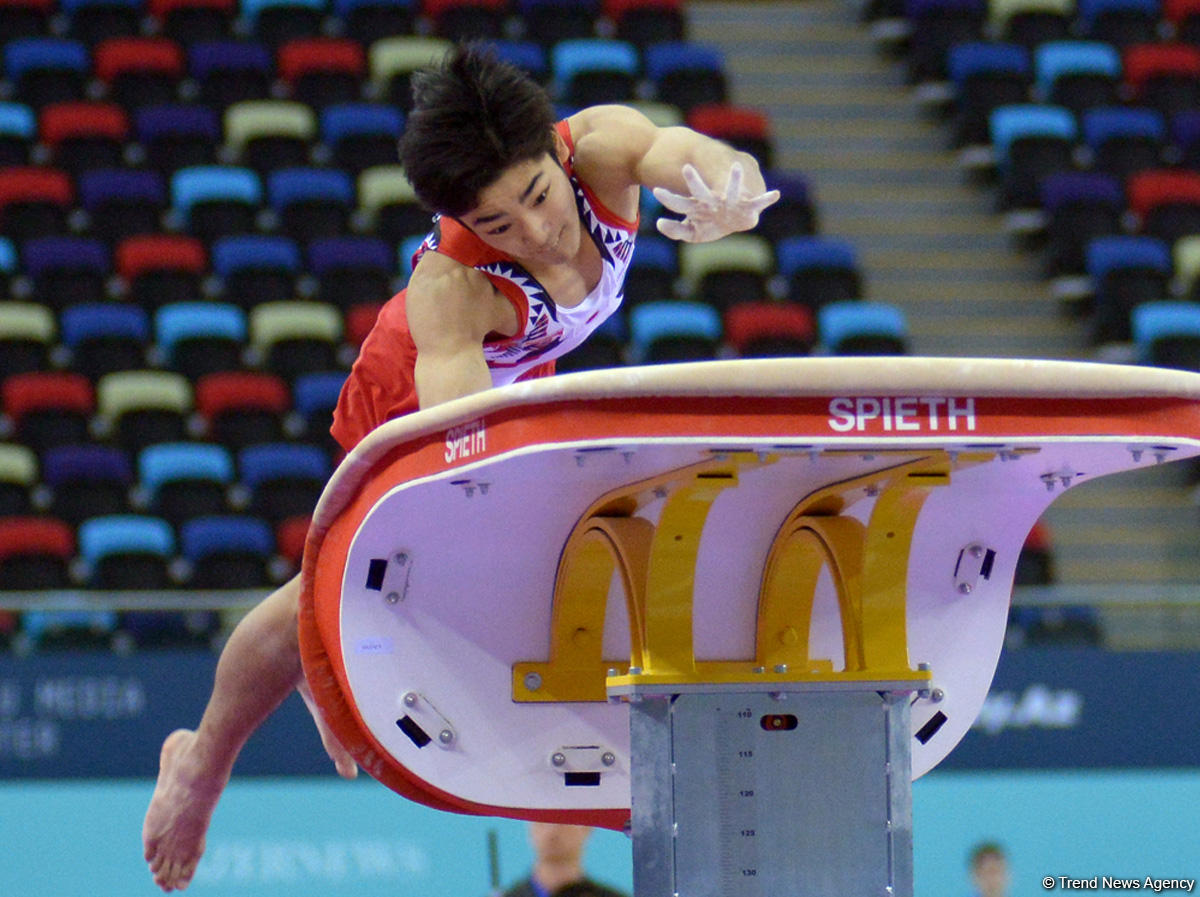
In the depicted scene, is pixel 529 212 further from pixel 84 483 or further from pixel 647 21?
pixel 647 21

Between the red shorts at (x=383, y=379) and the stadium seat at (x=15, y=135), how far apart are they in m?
6.96

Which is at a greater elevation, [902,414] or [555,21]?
[555,21]

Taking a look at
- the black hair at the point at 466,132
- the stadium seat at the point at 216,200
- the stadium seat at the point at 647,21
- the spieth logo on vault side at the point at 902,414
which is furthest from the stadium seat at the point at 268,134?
the spieth logo on vault side at the point at 902,414

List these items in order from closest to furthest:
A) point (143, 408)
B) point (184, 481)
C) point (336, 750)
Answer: point (336, 750) < point (184, 481) < point (143, 408)

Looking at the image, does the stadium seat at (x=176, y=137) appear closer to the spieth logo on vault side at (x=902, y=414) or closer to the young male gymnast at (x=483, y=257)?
the young male gymnast at (x=483, y=257)

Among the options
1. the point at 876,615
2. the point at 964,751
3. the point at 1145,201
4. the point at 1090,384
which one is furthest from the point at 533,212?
the point at 1145,201

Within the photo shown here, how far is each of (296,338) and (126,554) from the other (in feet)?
5.58

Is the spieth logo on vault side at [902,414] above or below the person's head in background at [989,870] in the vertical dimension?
above

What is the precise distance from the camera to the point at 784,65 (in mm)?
11336

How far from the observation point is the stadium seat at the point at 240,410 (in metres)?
7.65

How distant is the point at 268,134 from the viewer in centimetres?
929

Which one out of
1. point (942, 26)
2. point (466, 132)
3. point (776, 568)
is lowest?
point (776, 568)

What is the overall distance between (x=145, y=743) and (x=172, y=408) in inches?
95.3

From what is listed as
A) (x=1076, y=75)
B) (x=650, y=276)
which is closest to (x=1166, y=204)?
(x=1076, y=75)
